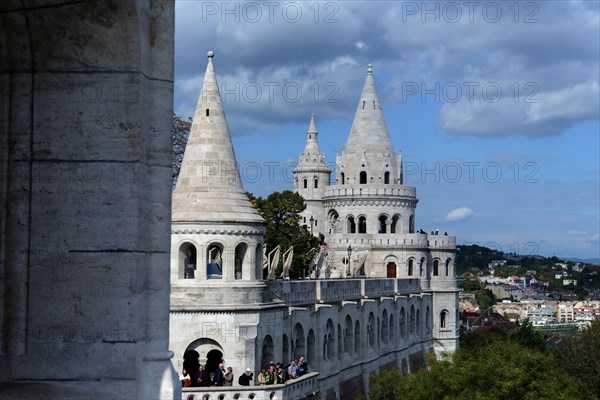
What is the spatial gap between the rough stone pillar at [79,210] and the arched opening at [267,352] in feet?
71.3

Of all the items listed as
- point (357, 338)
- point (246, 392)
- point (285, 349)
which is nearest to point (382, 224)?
point (357, 338)

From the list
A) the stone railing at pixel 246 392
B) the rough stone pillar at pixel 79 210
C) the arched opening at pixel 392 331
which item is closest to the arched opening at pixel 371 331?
the arched opening at pixel 392 331

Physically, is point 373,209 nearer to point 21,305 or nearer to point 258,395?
point 258,395

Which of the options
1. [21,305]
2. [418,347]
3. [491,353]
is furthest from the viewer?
[418,347]

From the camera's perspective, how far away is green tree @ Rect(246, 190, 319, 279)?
181 feet

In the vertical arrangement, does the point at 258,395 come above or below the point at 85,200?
below

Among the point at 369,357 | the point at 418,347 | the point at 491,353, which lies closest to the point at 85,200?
the point at 491,353

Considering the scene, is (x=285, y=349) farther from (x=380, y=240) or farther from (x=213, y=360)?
(x=380, y=240)

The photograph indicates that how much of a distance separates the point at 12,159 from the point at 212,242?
1987 centimetres

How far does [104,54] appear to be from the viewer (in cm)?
1023

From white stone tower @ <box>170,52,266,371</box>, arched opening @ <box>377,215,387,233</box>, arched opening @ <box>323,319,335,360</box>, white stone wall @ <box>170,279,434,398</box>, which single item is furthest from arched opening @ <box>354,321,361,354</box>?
arched opening @ <box>377,215,387,233</box>

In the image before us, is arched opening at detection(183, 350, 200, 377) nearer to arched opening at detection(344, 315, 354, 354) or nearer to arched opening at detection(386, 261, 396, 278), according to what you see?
arched opening at detection(344, 315, 354, 354)

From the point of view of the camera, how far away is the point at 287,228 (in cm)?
5603

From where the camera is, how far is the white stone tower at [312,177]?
254 feet
